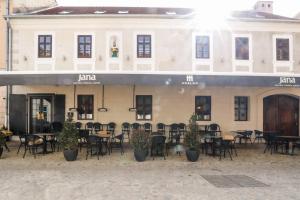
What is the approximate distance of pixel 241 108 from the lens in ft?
54.3

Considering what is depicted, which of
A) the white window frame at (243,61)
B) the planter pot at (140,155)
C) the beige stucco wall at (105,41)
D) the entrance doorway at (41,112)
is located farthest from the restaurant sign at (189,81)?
the entrance doorway at (41,112)

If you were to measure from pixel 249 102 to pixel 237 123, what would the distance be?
1259mm

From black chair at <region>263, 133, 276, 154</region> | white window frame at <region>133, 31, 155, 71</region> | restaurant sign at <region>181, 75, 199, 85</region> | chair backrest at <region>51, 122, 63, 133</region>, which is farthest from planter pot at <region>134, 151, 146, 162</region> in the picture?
white window frame at <region>133, 31, 155, 71</region>

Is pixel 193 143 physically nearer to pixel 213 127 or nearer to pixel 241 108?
pixel 213 127

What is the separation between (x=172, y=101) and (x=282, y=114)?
6.02 m

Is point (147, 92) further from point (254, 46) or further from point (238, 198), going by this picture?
point (238, 198)

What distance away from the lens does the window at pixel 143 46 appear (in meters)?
15.9

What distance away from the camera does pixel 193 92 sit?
52.8 feet

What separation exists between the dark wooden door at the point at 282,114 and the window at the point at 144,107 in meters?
6.12

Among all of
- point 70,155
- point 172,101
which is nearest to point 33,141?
point 70,155

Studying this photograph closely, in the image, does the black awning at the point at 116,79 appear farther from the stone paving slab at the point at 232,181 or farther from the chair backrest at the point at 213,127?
the chair backrest at the point at 213,127

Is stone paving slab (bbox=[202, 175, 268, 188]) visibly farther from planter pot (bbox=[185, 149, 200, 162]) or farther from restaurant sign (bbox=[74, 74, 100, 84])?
restaurant sign (bbox=[74, 74, 100, 84])

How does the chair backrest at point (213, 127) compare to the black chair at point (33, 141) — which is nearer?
the black chair at point (33, 141)

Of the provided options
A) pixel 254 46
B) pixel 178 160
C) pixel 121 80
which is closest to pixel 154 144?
pixel 178 160
